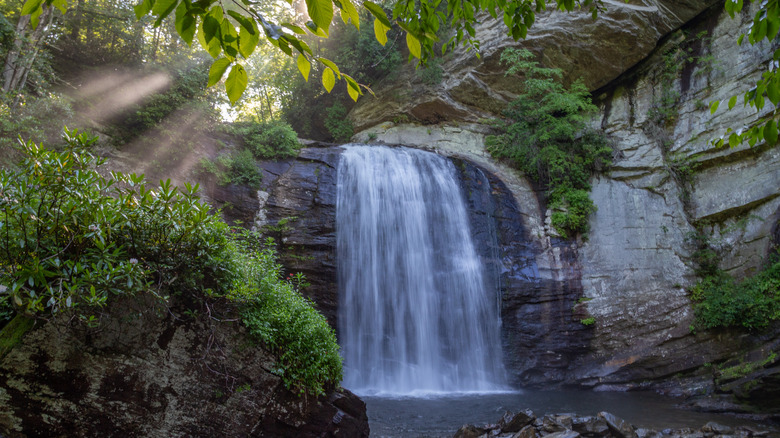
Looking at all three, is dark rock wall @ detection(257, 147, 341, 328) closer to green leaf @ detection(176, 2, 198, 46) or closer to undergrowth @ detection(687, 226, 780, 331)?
green leaf @ detection(176, 2, 198, 46)

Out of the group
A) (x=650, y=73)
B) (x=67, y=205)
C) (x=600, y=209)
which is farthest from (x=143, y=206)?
(x=650, y=73)

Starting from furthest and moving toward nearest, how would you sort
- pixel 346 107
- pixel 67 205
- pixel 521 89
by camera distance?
pixel 346 107 < pixel 521 89 < pixel 67 205

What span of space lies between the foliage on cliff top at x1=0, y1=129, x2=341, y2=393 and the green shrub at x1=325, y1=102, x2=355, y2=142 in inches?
497

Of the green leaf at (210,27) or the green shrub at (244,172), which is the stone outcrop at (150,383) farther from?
the green shrub at (244,172)

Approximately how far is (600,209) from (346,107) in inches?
424

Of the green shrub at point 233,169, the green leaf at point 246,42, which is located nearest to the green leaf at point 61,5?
the green leaf at point 246,42

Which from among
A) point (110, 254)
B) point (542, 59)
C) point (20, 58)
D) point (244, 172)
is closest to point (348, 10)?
point (110, 254)

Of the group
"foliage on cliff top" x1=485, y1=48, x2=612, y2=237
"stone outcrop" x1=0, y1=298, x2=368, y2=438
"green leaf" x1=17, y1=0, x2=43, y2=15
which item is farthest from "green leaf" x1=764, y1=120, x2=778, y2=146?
"foliage on cliff top" x1=485, y1=48, x2=612, y2=237

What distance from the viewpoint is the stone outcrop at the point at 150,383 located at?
3045mm

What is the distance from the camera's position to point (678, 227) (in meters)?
11.9

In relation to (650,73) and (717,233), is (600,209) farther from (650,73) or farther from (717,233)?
(650,73)

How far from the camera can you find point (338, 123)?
656 inches

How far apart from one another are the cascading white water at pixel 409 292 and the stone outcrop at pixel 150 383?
5.54 m

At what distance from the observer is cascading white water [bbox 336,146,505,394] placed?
10008 mm
